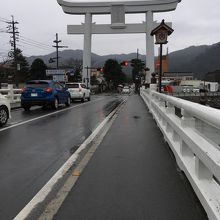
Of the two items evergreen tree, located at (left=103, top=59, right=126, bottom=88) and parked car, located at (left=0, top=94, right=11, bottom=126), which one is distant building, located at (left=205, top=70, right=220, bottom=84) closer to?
evergreen tree, located at (left=103, top=59, right=126, bottom=88)

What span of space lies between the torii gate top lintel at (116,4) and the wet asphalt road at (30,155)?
5228 cm

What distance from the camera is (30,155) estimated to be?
28.1 feet

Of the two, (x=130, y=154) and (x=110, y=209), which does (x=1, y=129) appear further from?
(x=110, y=209)

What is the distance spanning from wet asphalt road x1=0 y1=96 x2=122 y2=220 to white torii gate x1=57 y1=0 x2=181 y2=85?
50.8m

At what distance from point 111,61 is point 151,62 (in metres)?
60.3

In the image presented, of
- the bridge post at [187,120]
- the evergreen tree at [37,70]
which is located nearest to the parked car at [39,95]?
the bridge post at [187,120]

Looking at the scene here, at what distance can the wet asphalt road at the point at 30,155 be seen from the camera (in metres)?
5.68

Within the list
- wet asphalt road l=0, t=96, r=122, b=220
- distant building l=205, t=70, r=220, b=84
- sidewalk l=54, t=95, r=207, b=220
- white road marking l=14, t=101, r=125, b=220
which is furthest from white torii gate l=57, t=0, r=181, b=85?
distant building l=205, t=70, r=220, b=84

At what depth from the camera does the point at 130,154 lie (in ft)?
28.7

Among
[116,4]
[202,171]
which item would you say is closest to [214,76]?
[116,4]

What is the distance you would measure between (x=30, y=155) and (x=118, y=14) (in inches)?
2246

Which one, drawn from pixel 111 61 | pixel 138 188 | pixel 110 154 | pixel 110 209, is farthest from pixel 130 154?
pixel 111 61

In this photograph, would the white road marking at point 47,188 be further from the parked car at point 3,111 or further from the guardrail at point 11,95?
the guardrail at point 11,95

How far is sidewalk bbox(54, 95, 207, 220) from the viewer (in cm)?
498
